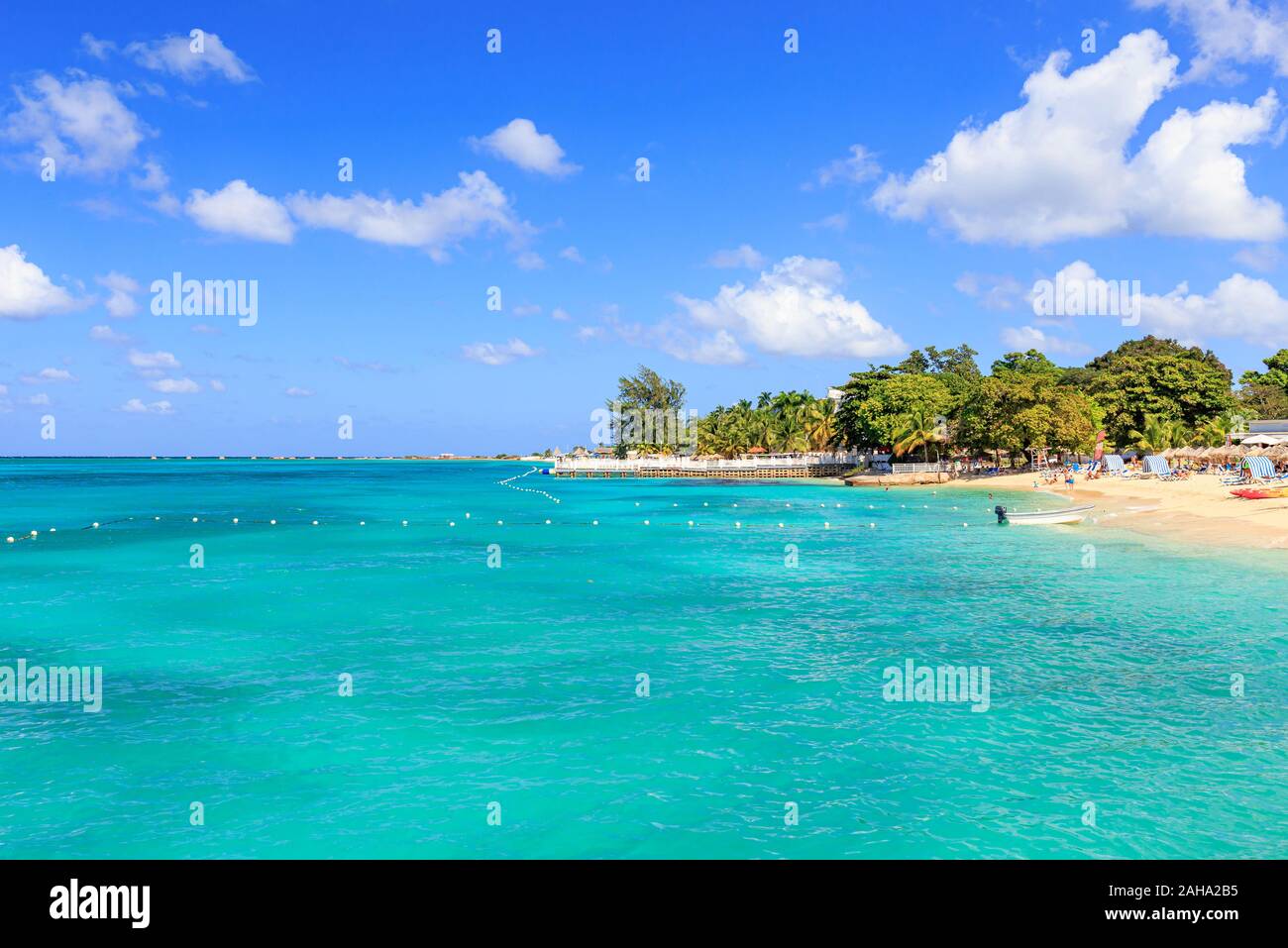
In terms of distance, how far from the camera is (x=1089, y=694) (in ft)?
51.9

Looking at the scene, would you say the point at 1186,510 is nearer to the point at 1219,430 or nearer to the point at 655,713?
the point at 1219,430

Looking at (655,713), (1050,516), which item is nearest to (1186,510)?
(1050,516)

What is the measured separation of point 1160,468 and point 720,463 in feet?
202

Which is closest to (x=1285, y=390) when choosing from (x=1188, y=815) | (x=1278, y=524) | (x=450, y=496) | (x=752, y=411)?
(x=752, y=411)

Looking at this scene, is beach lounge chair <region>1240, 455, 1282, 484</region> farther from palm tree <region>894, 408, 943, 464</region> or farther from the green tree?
palm tree <region>894, 408, 943, 464</region>

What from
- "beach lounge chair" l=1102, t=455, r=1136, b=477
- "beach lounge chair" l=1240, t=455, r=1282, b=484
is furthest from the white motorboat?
"beach lounge chair" l=1102, t=455, r=1136, b=477

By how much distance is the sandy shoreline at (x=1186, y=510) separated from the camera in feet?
127

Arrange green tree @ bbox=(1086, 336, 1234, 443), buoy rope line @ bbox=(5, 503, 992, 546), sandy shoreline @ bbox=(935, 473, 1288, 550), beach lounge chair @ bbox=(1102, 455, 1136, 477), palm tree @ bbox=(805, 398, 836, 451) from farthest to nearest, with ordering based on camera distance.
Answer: palm tree @ bbox=(805, 398, 836, 451) → green tree @ bbox=(1086, 336, 1234, 443) → beach lounge chair @ bbox=(1102, 455, 1136, 477) → buoy rope line @ bbox=(5, 503, 992, 546) → sandy shoreline @ bbox=(935, 473, 1288, 550)

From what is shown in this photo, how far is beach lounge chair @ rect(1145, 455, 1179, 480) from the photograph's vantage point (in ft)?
218

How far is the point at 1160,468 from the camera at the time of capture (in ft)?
223

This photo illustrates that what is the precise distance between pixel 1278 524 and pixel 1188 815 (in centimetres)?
3756

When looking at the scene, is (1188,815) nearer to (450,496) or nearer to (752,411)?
(450,496)

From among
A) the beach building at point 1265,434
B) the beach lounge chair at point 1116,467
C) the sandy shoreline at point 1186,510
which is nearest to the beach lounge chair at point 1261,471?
the sandy shoreline at point 1186,510

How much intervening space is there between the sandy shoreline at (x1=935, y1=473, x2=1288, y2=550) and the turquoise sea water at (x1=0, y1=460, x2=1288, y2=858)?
7.28 m
